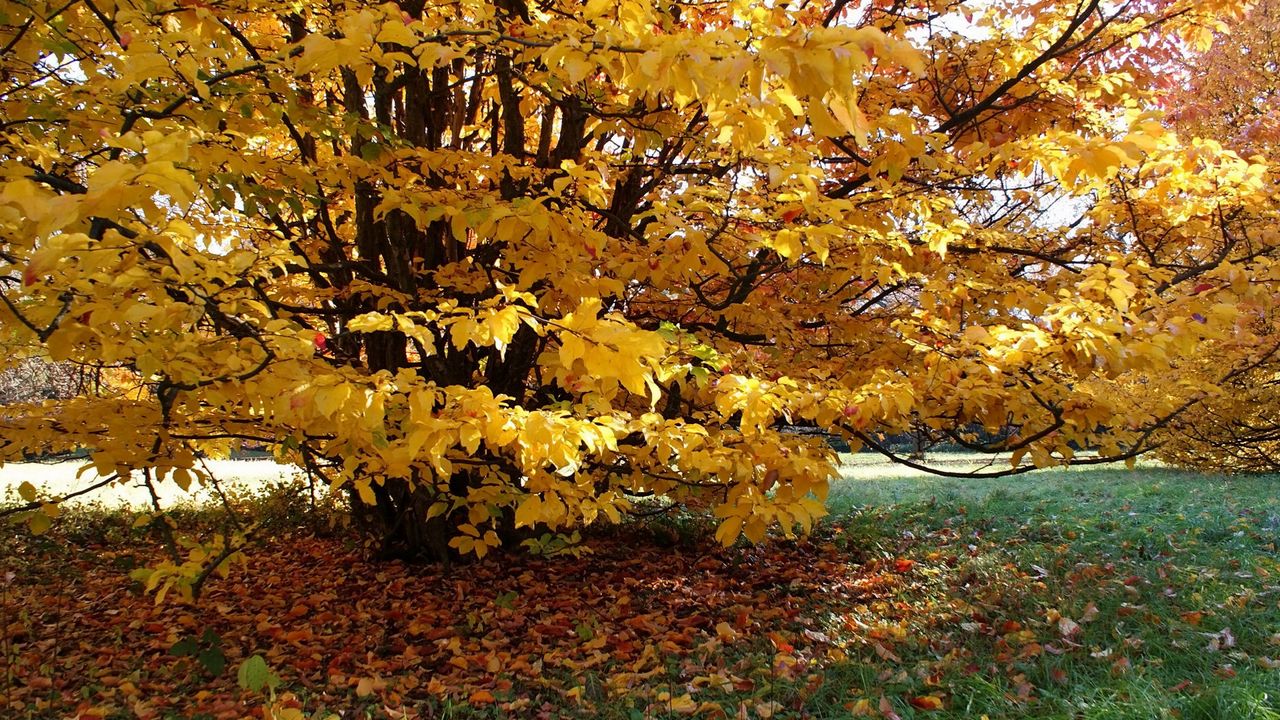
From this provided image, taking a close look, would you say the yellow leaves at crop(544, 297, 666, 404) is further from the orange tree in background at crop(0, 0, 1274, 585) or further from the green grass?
the green grass

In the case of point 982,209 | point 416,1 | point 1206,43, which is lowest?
point 982,209

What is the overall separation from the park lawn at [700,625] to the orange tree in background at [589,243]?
2.53ft

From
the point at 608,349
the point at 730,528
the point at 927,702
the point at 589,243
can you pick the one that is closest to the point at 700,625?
the point at 927,702

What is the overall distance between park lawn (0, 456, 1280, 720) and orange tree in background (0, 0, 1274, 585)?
2.53 feet

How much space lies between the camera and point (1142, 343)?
231 centimetres

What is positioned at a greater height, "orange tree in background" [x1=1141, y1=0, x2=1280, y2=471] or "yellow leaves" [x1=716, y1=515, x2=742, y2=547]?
"orange tree in background" [x1=1141, y1=0, x2=1280, y2=471]

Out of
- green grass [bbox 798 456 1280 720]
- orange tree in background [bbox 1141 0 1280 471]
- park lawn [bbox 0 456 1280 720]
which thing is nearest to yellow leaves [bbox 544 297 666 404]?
park lawn [bbox 0 456 1280 720]

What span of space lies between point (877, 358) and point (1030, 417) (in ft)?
3.12

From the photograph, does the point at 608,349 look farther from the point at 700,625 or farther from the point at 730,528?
the point at 700,625

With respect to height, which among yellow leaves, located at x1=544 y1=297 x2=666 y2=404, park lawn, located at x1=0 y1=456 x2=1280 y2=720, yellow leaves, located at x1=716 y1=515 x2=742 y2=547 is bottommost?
park lawn, located at x1=0 y1=456 x2=1280 y2=720

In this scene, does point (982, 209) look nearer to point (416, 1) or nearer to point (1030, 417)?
point (1030, 417)

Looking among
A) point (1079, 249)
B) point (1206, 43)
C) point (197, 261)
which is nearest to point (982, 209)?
point (1079, 249)

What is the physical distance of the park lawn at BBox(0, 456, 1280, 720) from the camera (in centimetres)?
286

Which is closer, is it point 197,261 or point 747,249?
point 197,261
